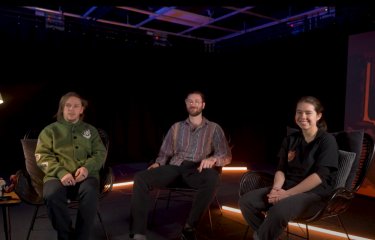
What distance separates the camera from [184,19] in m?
7.29

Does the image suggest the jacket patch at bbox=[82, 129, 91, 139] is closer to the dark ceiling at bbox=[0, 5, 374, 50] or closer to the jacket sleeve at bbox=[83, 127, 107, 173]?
the jacket sleeve at bbox=[83, 127, 107, 173]

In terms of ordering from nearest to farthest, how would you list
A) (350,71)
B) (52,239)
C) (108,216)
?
(52,239) → (108,216) → (350,71)

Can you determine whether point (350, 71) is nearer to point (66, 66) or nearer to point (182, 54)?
point (182, 54)

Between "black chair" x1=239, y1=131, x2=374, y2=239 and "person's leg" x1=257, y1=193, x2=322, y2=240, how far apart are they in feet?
0.21

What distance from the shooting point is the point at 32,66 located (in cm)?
645

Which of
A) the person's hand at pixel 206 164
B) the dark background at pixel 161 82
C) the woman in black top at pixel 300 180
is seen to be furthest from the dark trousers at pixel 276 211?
the dark background at pixel 161 82

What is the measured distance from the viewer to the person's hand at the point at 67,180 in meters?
2.62

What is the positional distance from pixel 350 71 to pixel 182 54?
3.92m

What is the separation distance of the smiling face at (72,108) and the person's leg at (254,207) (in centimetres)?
155

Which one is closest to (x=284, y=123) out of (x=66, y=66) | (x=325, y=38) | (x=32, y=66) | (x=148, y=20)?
(x=325, y=38)

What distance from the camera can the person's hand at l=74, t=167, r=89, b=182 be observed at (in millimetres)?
2711

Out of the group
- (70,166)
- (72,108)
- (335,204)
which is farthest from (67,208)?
(335,204)

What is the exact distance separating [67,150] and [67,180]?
29 centimetres

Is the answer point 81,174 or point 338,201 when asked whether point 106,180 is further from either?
point 338,201
